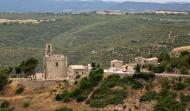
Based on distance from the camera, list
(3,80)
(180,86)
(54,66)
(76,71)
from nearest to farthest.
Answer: (180,86)
(3,80)
(54,66)
(76,71)

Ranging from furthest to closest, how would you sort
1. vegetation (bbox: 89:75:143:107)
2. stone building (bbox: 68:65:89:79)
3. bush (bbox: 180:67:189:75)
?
stone building (bbox: 68:65:89:79)
bush (bbox: 180:67:189:75)
vegetation (bbox: 89:75:143:107)

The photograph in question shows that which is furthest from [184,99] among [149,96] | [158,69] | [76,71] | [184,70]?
[76,71]

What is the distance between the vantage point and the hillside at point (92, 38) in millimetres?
96500

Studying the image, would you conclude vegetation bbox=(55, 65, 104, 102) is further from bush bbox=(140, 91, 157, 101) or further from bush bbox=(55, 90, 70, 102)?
bush bbox=(140, 91, 157, 101)

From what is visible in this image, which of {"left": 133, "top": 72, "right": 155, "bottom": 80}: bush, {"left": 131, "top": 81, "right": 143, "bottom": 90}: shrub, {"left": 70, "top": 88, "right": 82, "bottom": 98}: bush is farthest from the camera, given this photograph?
{"left": 70, "top": 88, "right": 82, "bottom": 98}: bush

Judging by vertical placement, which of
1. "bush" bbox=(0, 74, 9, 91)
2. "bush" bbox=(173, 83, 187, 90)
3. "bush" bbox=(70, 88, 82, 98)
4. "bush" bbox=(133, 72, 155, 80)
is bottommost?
"bush" bbox=(70, 88, 82, 98)

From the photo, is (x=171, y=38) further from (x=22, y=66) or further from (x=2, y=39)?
(x=2, y=39)

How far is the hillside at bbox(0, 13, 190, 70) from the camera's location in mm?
96500

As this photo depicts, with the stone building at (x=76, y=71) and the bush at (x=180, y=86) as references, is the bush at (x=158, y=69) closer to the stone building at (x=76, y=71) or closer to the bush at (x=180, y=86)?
the bush at (x=180, y=86)

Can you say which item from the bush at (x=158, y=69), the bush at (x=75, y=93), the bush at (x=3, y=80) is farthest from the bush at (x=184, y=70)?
the bush at (x=3, y=80)

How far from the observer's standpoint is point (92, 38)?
135750 mm

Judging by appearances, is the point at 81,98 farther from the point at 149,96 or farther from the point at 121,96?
the point at 149,96

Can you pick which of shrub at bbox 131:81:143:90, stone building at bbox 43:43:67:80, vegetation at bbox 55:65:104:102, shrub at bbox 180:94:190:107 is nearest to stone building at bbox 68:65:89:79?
stone building at bbox 43:43:67:80

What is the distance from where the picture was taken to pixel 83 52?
113m
